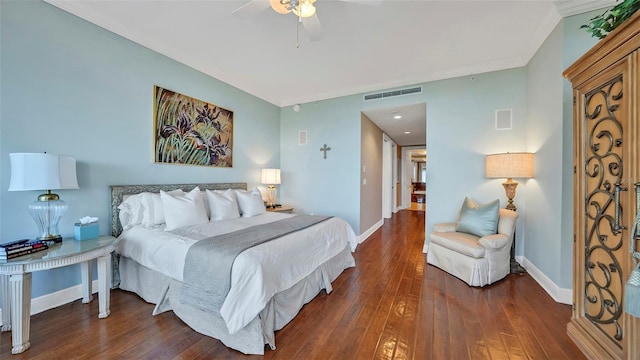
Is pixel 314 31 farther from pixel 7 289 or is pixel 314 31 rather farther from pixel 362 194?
pixel 7 289

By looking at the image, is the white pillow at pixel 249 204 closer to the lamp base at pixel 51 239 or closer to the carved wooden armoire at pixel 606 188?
the lamp base at pixel 51 239

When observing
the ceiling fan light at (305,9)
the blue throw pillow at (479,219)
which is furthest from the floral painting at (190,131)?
the blue throw pillow at (479,219)

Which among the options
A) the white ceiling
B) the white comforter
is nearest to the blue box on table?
the white comforter

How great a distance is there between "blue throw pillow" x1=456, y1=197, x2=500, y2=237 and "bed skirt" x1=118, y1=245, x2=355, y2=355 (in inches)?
69.2

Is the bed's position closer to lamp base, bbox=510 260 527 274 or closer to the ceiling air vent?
lamp base, bbox=510 260 527 274

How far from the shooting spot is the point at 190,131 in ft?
10.4

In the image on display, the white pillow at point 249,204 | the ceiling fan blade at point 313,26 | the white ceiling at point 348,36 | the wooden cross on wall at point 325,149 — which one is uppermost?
the white ceiling at point 348,36

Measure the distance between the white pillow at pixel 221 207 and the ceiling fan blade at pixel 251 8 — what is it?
6.47ft

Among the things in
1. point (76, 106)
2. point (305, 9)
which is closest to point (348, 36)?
point (305, 9)

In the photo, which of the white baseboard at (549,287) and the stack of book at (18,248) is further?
the white baseboard at (549,287)

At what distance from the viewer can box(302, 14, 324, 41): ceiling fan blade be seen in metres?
1.90

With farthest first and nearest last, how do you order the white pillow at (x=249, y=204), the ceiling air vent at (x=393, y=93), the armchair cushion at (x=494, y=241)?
the ceiling air vent at (x=393, y=93) < the white pillow at (x=249, y=204) < the armchair cushion at (x=494, y=241)

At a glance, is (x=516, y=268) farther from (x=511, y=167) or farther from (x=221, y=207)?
(x=221, y=207)

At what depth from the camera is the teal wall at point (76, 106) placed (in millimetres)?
1907
